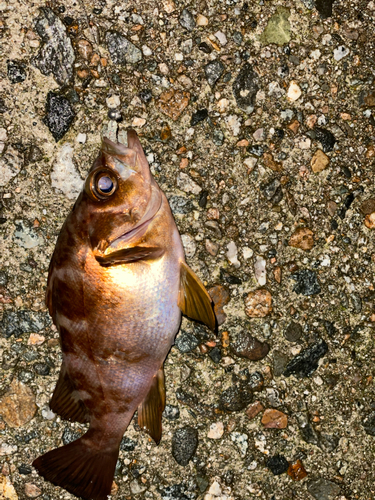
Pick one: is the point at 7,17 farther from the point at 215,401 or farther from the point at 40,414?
the point at 215,401

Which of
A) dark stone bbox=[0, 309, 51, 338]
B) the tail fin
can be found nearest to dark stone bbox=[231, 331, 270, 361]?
the tail fin

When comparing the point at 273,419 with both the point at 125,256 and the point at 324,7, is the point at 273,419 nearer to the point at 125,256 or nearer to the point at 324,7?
the point at 125,256

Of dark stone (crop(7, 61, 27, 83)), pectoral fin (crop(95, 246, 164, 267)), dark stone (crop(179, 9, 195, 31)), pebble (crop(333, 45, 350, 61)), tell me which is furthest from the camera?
pebble (crop(333, 45, 350, 61))

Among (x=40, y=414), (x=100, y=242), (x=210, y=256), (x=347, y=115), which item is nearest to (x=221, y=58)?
(x=347, y=115)

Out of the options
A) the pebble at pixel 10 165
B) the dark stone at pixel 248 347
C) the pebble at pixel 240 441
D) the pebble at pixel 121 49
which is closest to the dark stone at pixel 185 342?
the dark stone at pixel 248 347

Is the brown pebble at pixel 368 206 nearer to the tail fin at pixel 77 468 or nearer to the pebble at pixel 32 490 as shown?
the tail fin at pixel 77 468

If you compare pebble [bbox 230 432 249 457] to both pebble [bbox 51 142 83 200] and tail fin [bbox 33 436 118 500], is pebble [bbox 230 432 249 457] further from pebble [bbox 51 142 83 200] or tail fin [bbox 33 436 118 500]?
pebble [bbox 51 142 83 200]

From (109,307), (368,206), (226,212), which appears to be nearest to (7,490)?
(109,307)
